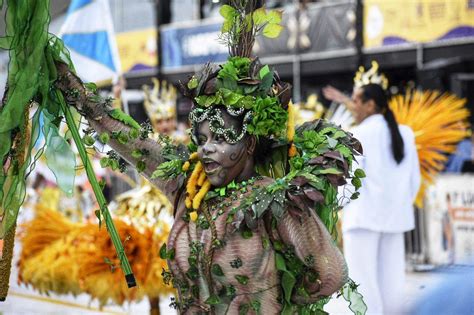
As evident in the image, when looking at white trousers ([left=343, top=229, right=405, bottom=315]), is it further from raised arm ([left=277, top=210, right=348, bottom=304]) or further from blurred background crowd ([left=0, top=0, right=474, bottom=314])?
raised arm ([left=277, top=210, right=348, bottom=304])

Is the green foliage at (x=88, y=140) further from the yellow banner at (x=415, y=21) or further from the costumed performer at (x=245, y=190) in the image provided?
the yellow banner at (x=415, y=21)

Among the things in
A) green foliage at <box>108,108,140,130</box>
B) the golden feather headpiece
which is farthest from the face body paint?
the golden feather headpiece

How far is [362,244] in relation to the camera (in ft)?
17.0

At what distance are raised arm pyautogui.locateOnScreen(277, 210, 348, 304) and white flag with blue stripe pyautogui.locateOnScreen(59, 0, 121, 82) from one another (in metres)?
4.52

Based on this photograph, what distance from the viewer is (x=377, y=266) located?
5.22 metres

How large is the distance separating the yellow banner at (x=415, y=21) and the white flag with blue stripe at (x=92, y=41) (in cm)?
376

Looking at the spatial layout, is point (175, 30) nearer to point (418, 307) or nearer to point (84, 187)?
point (84, 187)

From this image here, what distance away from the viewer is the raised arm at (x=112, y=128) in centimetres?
265

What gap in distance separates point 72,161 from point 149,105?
11.1ft

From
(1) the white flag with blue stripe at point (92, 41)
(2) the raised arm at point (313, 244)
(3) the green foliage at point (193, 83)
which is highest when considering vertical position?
(1) the white flag with blue stripe at point (92, 41)

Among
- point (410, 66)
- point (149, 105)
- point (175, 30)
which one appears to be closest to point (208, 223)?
point (149, 105)

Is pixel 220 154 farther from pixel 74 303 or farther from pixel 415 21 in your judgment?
pixel 415 21

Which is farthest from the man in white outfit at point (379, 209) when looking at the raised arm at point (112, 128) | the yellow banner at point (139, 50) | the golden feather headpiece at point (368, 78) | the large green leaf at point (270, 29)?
the yellow banner at point (139, 50)

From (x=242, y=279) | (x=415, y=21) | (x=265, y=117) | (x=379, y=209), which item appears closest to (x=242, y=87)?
(x=265, y=117)
